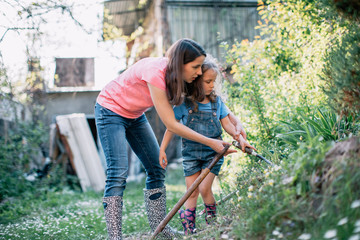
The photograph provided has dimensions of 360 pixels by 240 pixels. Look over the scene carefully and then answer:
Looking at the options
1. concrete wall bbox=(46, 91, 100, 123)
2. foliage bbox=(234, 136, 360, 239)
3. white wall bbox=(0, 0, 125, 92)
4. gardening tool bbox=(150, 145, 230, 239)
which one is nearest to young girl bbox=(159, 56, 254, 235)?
gardening tool bbox=(150, 145, 230, 239)

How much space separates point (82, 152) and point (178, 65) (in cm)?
522

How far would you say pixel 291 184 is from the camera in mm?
1928

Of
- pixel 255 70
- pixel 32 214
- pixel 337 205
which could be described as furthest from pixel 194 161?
pixel 32 214

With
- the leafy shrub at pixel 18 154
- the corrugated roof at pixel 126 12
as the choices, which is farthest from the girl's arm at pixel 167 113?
the corrugated roof at pixel 126 12

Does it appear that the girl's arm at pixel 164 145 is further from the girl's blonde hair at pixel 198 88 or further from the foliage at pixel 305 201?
the foliage at pixel 305 201

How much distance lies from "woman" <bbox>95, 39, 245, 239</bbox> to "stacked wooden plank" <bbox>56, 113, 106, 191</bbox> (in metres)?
4.24

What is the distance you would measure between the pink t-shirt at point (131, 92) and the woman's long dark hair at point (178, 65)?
102mm

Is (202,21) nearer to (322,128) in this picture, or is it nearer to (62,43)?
(62,43)

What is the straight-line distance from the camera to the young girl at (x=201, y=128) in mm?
2855

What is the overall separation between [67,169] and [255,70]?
16.4 ft

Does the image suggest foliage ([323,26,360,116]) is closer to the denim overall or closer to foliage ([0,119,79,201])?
the denim overall

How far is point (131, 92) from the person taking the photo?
2666mm

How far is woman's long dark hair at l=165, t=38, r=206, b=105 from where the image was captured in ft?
7.89

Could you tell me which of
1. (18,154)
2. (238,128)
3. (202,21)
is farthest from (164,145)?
(202,21)
